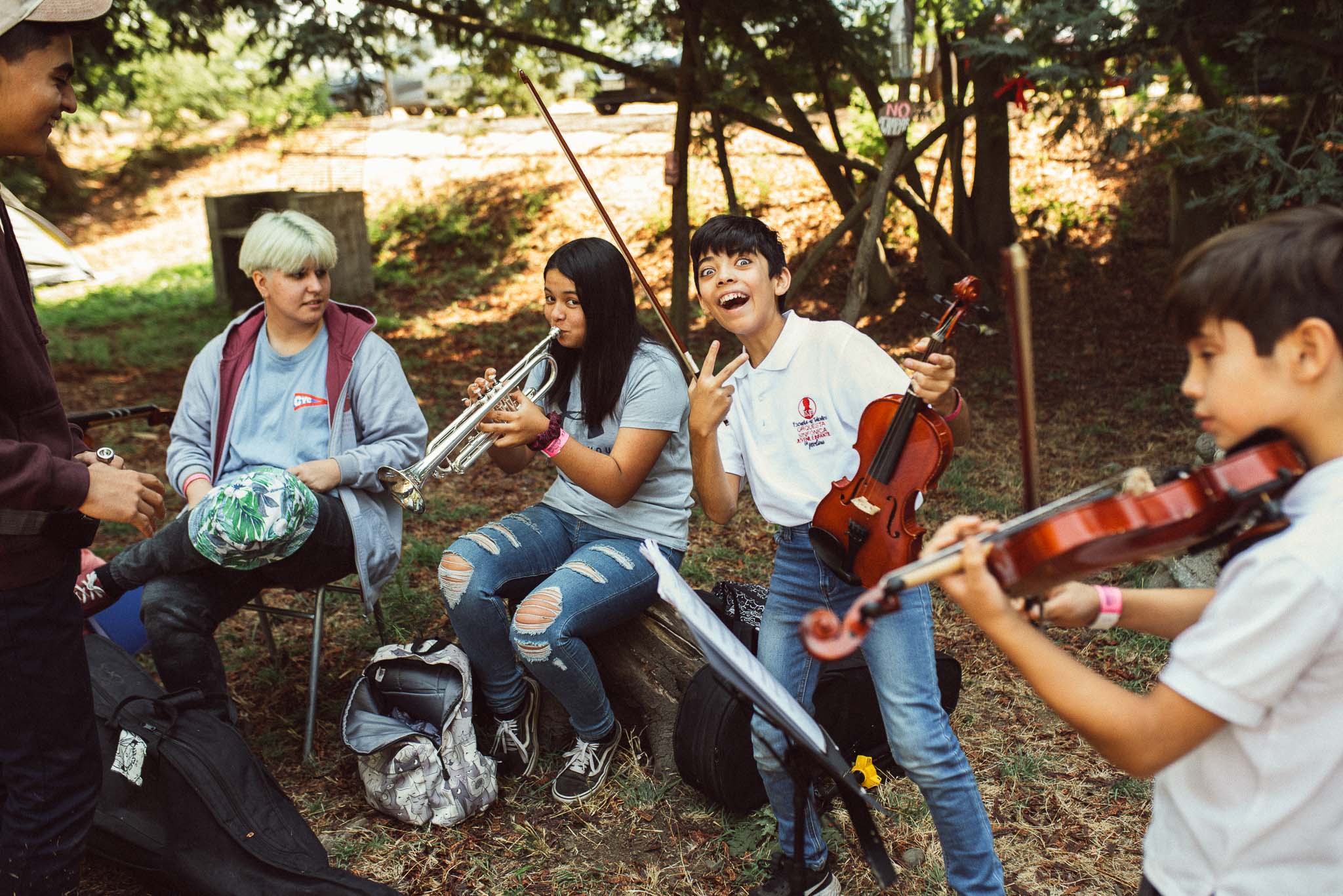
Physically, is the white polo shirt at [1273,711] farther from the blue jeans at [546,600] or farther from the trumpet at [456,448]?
the trumpet at [456,448]

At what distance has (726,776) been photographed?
9.28 ft

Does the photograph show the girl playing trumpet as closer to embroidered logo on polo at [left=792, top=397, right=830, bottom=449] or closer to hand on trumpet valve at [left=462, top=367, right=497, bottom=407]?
hand on trumpet valve at [left=462, top=367, right=497, bottom=407]

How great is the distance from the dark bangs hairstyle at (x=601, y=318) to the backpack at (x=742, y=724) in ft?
2.28

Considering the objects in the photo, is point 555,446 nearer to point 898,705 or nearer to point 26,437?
point 898,705

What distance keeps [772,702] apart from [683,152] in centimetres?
490

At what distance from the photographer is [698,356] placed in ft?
25.2

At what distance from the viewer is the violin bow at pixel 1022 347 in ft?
4.41

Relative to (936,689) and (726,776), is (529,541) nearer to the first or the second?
(726,776)

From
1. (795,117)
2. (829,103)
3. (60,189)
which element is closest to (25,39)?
(829,103)

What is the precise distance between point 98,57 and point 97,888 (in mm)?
4982

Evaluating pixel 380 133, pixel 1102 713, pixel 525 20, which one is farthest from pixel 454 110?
pixel 1102 713

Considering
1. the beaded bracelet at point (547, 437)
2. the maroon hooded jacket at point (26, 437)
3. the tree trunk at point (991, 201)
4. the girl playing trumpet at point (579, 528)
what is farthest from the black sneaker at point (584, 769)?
the tree trunk at point (991, 201)

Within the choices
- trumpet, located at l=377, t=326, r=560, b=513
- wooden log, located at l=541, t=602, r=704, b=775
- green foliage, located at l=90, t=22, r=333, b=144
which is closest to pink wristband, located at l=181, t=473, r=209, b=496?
trumpet, located at l=377, t=326, r=560, b=513

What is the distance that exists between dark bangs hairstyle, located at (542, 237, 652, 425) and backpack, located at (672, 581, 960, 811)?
27.4 inches
